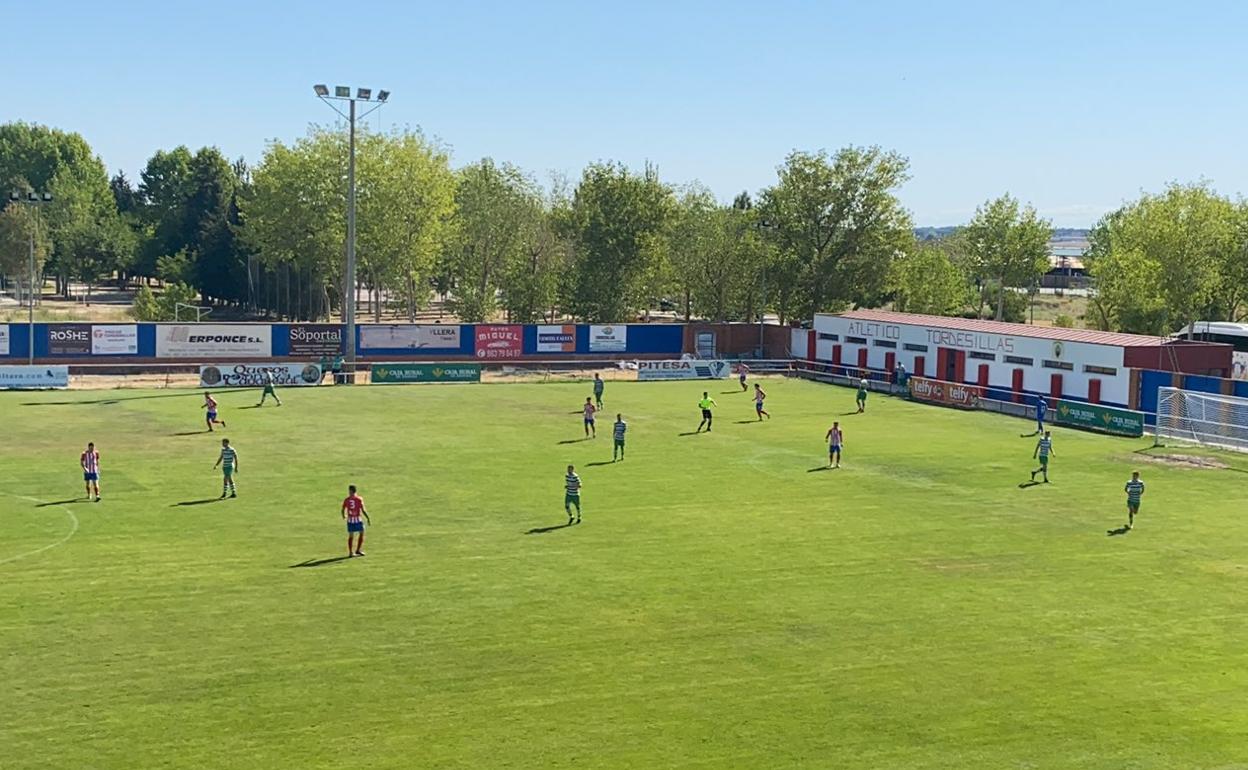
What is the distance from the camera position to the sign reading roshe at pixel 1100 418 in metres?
49.2

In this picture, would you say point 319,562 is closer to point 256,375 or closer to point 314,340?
point 256,375

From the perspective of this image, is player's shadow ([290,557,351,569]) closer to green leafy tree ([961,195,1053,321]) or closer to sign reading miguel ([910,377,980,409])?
sign reading miguel ([910,377,980,409])

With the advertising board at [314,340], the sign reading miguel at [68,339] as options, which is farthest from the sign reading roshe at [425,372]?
the sign reading miguel at [68,339]

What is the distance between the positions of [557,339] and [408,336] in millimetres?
9409

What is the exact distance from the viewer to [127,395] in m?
56.7

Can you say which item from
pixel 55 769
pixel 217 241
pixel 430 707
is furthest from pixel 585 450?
pixel 217 241

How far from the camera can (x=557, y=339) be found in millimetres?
75375

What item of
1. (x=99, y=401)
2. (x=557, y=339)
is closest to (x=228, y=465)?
(x=99, y=401)

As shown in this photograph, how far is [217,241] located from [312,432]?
70591 mm

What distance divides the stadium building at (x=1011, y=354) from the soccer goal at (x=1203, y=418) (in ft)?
16.0

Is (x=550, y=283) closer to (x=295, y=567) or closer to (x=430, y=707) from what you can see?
(x=295, y=567)

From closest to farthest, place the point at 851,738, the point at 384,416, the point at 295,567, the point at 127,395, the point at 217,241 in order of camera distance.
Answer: the point at 851,738 → the point at 295,567 → the point at 384,416 → the point at 127,395 → the point at 217,241

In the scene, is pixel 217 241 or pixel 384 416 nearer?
pixel 384 416

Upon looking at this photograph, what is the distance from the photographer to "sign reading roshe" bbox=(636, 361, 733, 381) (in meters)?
69.2
